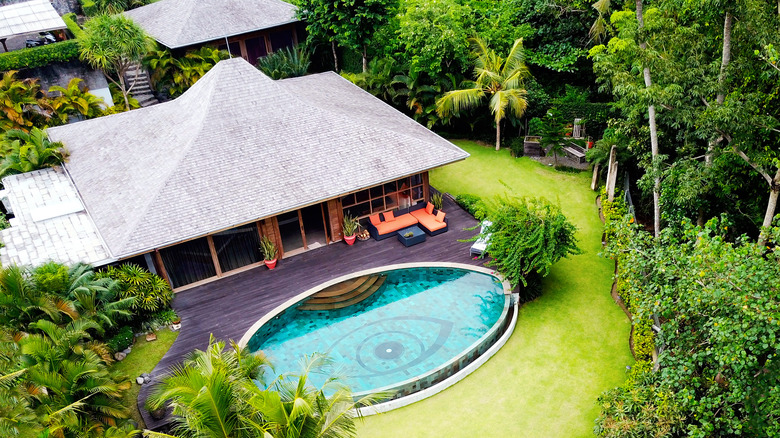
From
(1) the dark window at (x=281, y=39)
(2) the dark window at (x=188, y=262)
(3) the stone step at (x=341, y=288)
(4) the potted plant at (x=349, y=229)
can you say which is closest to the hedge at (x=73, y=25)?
(1) the dark window at (x=281, y=39)

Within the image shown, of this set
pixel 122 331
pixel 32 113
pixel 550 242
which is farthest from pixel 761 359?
pixel 32 113

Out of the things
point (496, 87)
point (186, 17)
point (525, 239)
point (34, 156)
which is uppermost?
point (186, 17)

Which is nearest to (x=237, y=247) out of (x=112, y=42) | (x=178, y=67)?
(x=112, y=42)

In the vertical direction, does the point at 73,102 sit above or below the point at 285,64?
above

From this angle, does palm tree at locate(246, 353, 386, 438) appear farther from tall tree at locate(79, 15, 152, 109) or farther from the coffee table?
tall tree at locate(79, 15, 152, 109)

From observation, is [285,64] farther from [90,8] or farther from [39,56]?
[90,8]

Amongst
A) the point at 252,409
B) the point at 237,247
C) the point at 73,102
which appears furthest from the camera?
the point at 73,102

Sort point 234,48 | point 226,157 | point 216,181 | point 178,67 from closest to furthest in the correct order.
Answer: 1. point 216,181
2. point 226,157
3. point 178,67
4. point 234,48

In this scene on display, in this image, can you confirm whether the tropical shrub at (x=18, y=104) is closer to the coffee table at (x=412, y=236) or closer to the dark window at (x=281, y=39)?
the dark window at (x=281, y=39)

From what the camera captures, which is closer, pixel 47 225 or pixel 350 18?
pixel 47 225
